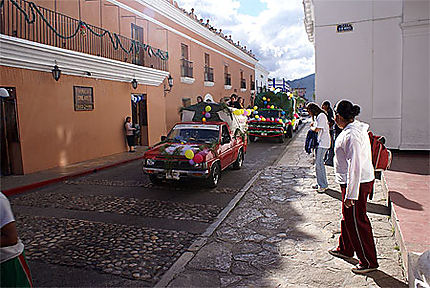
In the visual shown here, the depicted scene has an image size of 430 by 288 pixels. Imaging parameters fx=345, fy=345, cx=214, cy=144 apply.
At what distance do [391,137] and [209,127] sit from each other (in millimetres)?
5268

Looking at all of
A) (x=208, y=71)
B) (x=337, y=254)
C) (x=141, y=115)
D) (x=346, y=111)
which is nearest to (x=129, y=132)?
(x=141, y=115)

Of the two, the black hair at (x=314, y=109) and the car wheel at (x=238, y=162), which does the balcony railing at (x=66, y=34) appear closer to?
the car wheel at (x=238, y=162)

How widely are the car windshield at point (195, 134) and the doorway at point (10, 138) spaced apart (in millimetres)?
4637

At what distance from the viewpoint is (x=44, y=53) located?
10.2 m

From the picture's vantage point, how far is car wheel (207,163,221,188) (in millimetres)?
7935

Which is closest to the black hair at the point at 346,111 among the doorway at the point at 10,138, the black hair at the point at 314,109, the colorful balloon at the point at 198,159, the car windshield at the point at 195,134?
the black hair at the point at 314,109

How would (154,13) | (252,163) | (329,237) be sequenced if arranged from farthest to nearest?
(154,13), (252,163), (329,237)

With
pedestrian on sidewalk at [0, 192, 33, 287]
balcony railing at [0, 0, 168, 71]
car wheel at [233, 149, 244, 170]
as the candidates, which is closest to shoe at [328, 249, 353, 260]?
pedestrian on sidewalk at [0, 192, 33, 287]

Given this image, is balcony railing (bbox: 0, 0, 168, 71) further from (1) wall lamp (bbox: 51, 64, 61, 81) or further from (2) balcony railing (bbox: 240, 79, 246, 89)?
(2) balcony railing (bbox: 240, 79, 246, 89)

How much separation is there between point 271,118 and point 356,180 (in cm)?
1337

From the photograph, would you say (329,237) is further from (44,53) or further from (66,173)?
(44,53)

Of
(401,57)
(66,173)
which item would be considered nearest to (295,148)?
(401,57)

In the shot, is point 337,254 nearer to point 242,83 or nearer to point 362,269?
point 362,269

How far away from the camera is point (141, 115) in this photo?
16.5 meters
